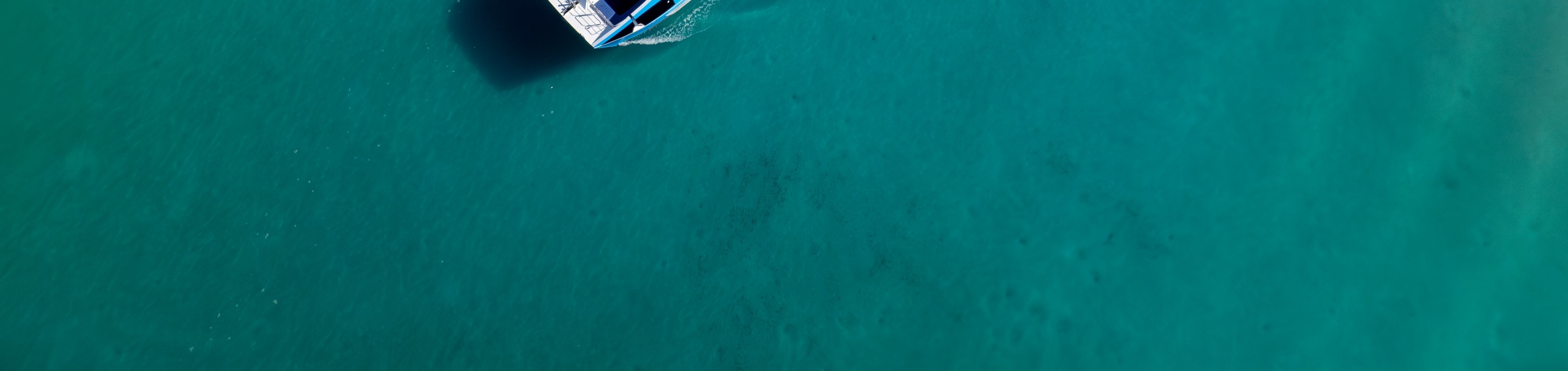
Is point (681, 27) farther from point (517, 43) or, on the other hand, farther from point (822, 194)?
point (822, 194)

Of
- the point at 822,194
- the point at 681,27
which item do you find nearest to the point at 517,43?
the point at 681,27

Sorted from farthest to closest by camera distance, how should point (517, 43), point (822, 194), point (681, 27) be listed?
point (681, 27), point (517, 43), point (822, 194)

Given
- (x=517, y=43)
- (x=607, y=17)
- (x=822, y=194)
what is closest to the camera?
(x=607, y=17)

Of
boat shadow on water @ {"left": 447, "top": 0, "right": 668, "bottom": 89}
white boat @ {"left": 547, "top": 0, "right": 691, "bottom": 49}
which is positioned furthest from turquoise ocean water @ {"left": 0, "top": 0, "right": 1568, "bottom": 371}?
white boat @ {"left": 547, "top": 0, "right": 691, "bottom": 49}

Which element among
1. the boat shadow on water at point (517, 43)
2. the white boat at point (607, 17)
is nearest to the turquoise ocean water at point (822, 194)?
the boat shadow on water at point (517, 43)

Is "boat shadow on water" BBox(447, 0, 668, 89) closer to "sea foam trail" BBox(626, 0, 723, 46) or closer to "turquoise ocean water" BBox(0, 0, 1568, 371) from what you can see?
"turquoise ocean water" BBox(0, 0, 1568, 371)

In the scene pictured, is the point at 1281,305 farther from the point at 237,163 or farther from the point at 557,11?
the point at 237,163
